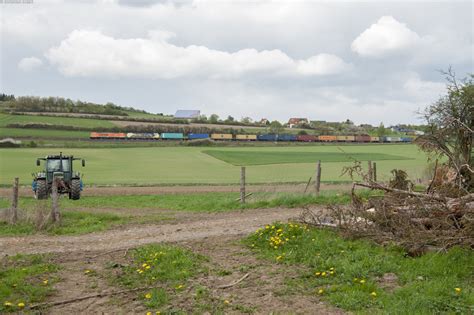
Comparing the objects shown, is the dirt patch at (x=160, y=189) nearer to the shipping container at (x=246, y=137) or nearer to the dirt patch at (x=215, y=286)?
the dirt patch at (x=215, y=286)

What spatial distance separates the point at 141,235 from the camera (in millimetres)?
12672

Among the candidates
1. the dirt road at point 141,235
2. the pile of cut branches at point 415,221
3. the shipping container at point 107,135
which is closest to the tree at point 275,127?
the shipping container at point 107,135

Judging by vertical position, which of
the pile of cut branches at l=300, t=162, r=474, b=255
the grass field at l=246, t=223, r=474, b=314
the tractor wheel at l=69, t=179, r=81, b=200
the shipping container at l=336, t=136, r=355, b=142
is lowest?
the tractor wheel at l=69, t=179, r=81, b=200

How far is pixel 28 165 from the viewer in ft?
147

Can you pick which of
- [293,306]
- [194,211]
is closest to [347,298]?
[293,306]

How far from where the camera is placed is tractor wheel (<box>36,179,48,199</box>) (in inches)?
917

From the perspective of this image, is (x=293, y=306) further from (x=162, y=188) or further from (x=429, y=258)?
(x=162, y=188)

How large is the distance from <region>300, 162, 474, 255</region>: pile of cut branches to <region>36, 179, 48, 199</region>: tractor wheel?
17115 millimetres

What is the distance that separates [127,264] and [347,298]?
4538 millimetres

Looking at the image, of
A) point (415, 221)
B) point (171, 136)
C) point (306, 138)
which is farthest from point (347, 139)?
point (415, 221)

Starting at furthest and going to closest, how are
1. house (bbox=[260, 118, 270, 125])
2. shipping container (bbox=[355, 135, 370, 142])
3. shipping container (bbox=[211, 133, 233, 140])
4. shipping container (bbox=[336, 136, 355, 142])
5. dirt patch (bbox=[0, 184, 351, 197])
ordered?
house (bbox=[260, 118, 270, 125]) → shipping container (bbox=[355, 135, 370, 142]) → shipping container (bbox=[336, 136, 355, 142]) → shipping container (bbox=[211, 133, 233, 140]) → dirt patch (bbox=[0, 184, 351, 197])

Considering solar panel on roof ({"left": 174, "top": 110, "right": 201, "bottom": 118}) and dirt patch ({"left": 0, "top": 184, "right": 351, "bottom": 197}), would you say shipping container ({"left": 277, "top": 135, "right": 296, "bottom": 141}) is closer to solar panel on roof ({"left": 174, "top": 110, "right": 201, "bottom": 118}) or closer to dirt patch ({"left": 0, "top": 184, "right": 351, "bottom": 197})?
solar panel on roof ({"left": 174, "top": 110, "right": 201, "bottom": 118})

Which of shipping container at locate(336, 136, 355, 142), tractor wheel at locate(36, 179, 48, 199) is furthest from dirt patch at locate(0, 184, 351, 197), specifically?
shipping container at locate(336, 136, 355, 142)

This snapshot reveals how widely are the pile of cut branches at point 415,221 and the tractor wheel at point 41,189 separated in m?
17.1
